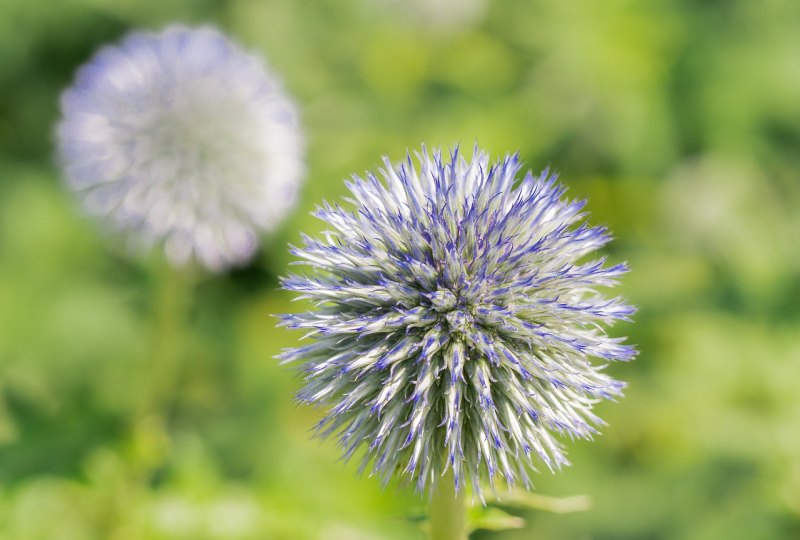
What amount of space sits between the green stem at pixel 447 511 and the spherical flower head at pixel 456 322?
0.03 m

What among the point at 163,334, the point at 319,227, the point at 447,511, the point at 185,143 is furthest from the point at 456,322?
the point at 319,227

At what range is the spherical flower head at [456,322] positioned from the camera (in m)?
1.45

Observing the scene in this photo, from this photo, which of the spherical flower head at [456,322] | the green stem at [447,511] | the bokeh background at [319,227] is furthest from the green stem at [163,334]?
the green stem at [447,511]

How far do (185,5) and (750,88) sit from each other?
277cm

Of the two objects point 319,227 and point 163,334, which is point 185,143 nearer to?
point 163,334

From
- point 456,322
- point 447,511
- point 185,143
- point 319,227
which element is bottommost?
point 447,511

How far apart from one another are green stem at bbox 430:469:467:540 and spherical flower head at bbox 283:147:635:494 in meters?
0.03

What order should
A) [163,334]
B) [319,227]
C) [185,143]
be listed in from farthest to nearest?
1. [319,227]
2. [185,143]
3. [163,334]

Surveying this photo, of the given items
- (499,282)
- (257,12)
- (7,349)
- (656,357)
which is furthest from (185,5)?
(499,282)

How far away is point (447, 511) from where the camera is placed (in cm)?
148

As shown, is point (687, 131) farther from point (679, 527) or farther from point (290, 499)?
point (290, 499)

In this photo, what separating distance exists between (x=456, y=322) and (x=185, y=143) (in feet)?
4.94

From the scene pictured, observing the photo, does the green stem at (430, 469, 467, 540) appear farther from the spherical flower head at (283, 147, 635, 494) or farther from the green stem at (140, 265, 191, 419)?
the green stem at (140, 265, 191, 419)

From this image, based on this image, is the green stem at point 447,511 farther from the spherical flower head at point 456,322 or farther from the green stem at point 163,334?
the green stem at point 163,334
